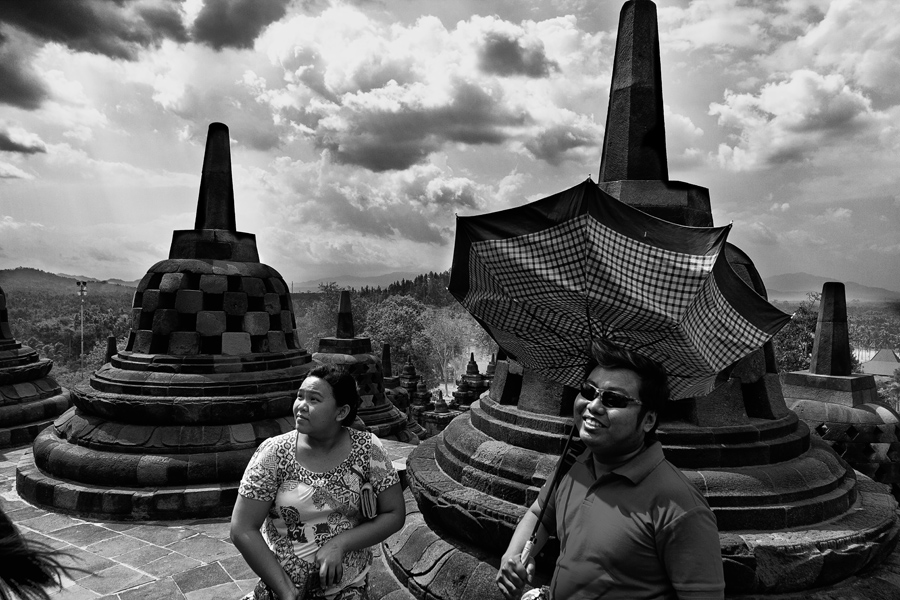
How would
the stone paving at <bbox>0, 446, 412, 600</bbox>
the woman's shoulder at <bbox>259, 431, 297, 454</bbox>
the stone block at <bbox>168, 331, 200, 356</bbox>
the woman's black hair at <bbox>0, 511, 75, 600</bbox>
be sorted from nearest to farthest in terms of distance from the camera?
the woman's black hair at <bbox>0, 511, 75, 600</bbox>, the woman's shoulder at <bbox>259, 431, 297, 454</bbox>, the stone paving at <bbox>0, 446, 412, 600</bbox>, the stone block at <bbox>168, 331, 200, 356</bbox>

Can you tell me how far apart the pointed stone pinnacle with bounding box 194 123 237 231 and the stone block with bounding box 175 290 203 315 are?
1.18m

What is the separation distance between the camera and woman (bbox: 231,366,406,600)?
240cm

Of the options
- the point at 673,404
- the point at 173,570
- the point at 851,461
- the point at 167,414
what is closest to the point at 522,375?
the point at 673,404

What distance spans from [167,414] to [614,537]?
6.32m

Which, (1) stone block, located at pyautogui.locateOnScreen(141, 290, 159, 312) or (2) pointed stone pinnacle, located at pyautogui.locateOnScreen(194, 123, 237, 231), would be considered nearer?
(1) stone block, located at pyautogui.locateOnScreen(141, 290, 159, 312)

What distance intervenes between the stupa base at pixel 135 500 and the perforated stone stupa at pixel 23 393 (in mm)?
3676

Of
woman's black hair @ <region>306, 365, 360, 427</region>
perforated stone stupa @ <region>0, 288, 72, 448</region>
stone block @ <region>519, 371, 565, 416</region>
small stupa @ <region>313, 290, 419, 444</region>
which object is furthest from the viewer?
small stupa @ <region>313, 290, 419, 444</region>

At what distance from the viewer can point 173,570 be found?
4879mm

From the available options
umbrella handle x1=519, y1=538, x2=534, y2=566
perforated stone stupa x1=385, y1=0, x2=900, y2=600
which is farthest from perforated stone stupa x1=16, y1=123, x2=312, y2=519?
umbrella handle x1=519, y1=538, x2=534, y2=566

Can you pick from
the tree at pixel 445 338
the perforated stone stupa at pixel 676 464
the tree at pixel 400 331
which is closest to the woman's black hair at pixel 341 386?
the perforated stone stupa at pixel 676 464

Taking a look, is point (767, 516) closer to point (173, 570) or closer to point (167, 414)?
point (173, 570)

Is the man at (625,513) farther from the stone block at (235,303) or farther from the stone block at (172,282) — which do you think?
the stone block at (172,282)

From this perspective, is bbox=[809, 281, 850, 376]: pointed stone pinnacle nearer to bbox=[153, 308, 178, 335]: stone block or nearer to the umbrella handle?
the umbrella handle

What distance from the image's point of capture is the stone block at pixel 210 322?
285 inches
